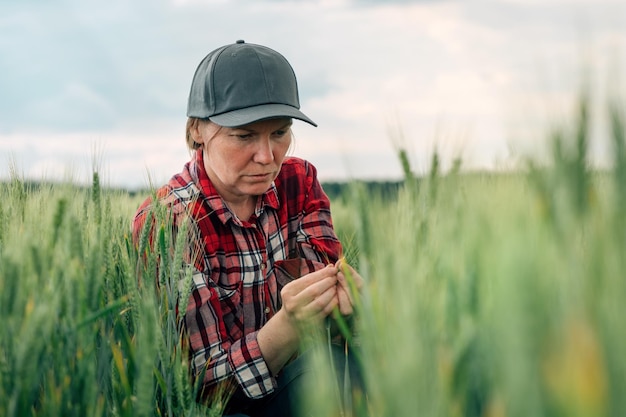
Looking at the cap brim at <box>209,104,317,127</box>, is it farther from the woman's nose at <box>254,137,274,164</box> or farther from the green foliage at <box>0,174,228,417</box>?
the green foliage at <box>0,174,228,417</box>

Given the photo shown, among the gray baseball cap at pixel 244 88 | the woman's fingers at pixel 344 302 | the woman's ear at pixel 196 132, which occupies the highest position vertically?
the gray baseball cap at pixel 244 88

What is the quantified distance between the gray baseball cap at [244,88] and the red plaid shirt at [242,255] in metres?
0.24

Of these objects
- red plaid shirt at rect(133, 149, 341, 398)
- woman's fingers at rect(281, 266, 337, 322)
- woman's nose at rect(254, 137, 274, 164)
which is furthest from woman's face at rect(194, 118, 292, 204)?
woman's fingers at rect(281, 266, 337, 322)

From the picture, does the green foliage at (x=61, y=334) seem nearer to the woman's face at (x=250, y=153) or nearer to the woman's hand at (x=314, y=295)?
the woman's hand at (x=314, y=295)

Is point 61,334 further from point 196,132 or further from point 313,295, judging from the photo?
point 196,132

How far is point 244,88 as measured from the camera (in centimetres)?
222

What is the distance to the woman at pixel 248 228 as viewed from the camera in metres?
2.03

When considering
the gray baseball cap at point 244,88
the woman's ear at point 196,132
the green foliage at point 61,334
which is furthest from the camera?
the woman's ear at point 196,132

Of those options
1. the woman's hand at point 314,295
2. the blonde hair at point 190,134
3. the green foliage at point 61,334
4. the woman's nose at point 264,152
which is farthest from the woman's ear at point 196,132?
the green foliage at point 61,334

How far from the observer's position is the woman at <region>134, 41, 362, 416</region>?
203 centimetres

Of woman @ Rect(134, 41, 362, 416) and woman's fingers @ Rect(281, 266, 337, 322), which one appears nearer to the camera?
woman's fingers @ Rect(281, 266, 337, 322)

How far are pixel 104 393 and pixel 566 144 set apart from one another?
107cm

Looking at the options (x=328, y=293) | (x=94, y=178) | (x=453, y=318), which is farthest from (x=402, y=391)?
(x=94, y=178)

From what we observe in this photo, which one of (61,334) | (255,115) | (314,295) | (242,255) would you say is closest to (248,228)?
(242,255)
